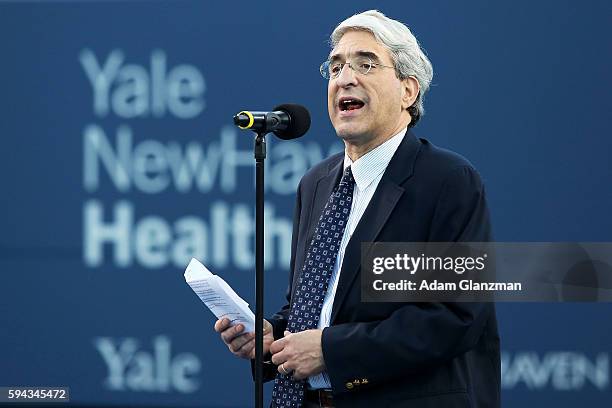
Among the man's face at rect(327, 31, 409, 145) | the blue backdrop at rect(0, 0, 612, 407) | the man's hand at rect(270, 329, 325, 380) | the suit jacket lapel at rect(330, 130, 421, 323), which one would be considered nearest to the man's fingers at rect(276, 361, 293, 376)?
the man's hand at rect(270, 329, 325, 380)

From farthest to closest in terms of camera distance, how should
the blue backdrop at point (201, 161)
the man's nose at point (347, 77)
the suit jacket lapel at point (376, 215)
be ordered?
the blue backdrop at point (201, 161) → the man's nose at point (347, 77) → the suit jacket lapel at point (376, 215)

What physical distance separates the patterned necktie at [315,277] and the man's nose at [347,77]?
25cm

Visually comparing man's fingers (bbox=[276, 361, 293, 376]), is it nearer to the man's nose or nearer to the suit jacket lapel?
the suit jacket lapel

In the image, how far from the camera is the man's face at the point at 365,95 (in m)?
2.47

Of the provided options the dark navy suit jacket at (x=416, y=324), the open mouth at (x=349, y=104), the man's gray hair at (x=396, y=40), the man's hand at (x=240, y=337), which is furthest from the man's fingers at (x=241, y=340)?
the man's gray hair at (x=396, y=40)

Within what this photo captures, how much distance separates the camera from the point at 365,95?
2482 millimetres

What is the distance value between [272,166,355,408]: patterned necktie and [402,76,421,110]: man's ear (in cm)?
24

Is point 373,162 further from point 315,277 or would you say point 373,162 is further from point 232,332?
point 232,332

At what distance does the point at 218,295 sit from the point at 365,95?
0.60m

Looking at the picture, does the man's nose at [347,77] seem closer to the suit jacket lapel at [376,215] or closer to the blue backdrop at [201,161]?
the suit jacket lapel at [376,215]

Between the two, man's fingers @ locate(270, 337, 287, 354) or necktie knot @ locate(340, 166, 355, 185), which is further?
necktie knot @ locate(340, 166, 355, 185)

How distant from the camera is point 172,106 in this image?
4.20 meters

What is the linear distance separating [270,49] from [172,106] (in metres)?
0.47

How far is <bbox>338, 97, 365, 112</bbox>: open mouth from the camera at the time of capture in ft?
8.15
